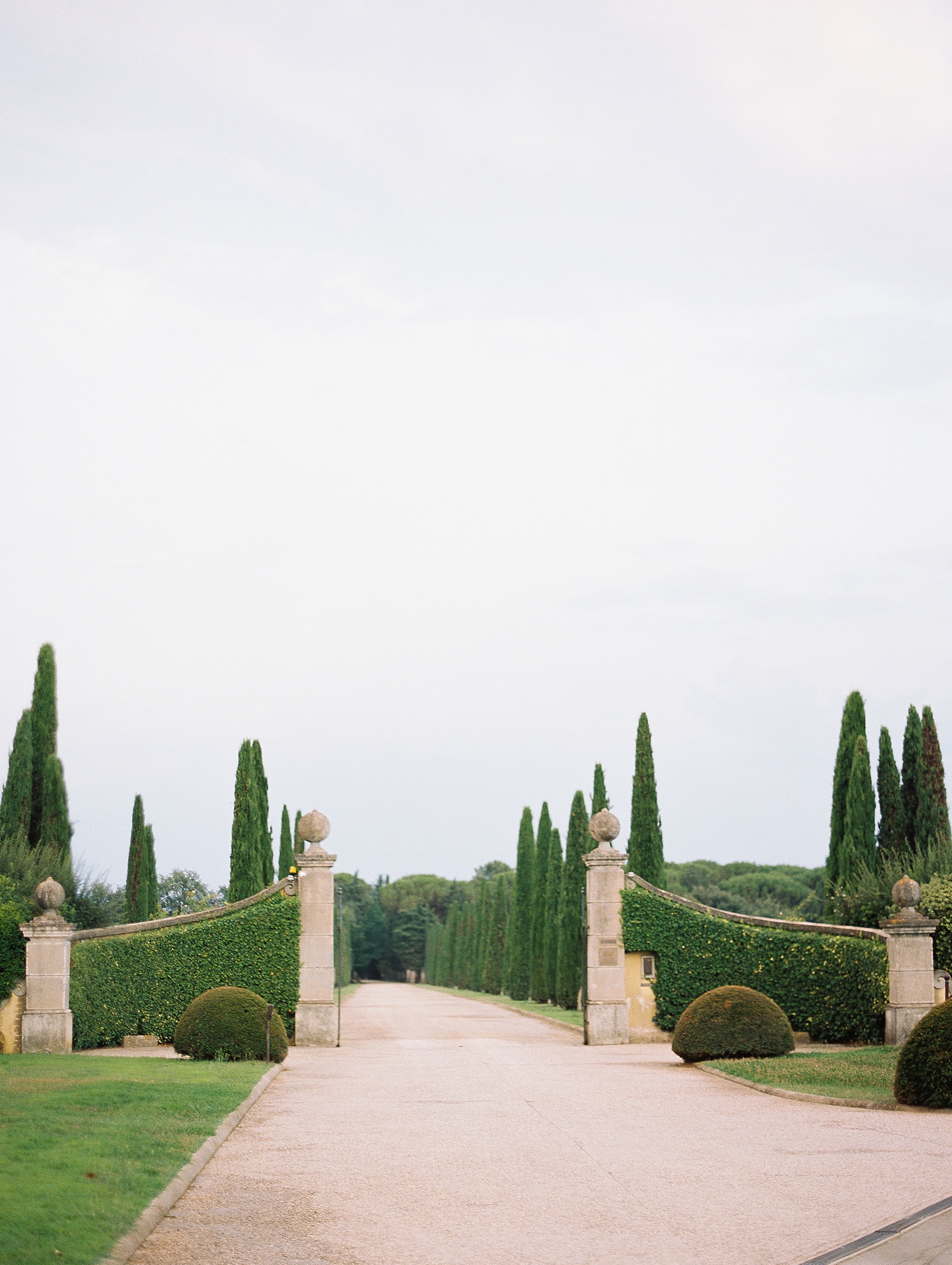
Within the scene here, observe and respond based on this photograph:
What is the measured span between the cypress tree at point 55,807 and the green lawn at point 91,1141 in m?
14.4

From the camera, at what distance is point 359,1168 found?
9.28 m

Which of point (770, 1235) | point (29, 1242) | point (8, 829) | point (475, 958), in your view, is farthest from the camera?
point (475, 958)

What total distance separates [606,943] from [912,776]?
13.1 m

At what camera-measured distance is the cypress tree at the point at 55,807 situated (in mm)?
29641

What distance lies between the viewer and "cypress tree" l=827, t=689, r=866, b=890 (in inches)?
1236

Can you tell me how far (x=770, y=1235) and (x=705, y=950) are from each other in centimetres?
1641

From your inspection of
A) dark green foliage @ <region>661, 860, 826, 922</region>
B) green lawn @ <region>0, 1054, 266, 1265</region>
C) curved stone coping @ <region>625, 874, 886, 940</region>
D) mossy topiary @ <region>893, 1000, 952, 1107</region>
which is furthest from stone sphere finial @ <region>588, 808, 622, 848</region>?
dark green foliage @ <region>661, 860, 826, 922</region>

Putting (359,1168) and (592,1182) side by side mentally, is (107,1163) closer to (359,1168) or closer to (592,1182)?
(359,1168)

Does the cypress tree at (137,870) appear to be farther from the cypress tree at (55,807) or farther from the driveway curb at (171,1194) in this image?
the driveway curb at (171,1194)

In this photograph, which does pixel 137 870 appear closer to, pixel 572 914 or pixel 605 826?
pixel 572 914

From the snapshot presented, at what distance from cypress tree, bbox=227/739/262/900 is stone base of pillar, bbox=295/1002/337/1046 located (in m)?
13.5

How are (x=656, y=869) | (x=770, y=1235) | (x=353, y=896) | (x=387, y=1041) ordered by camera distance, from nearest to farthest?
(x=770, y=1235)
(x=387, y=1041)
(x=656, y=869)
(x=353, y=896)

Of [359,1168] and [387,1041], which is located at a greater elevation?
[359,1168]

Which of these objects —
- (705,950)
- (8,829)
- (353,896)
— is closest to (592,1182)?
(705,950)
